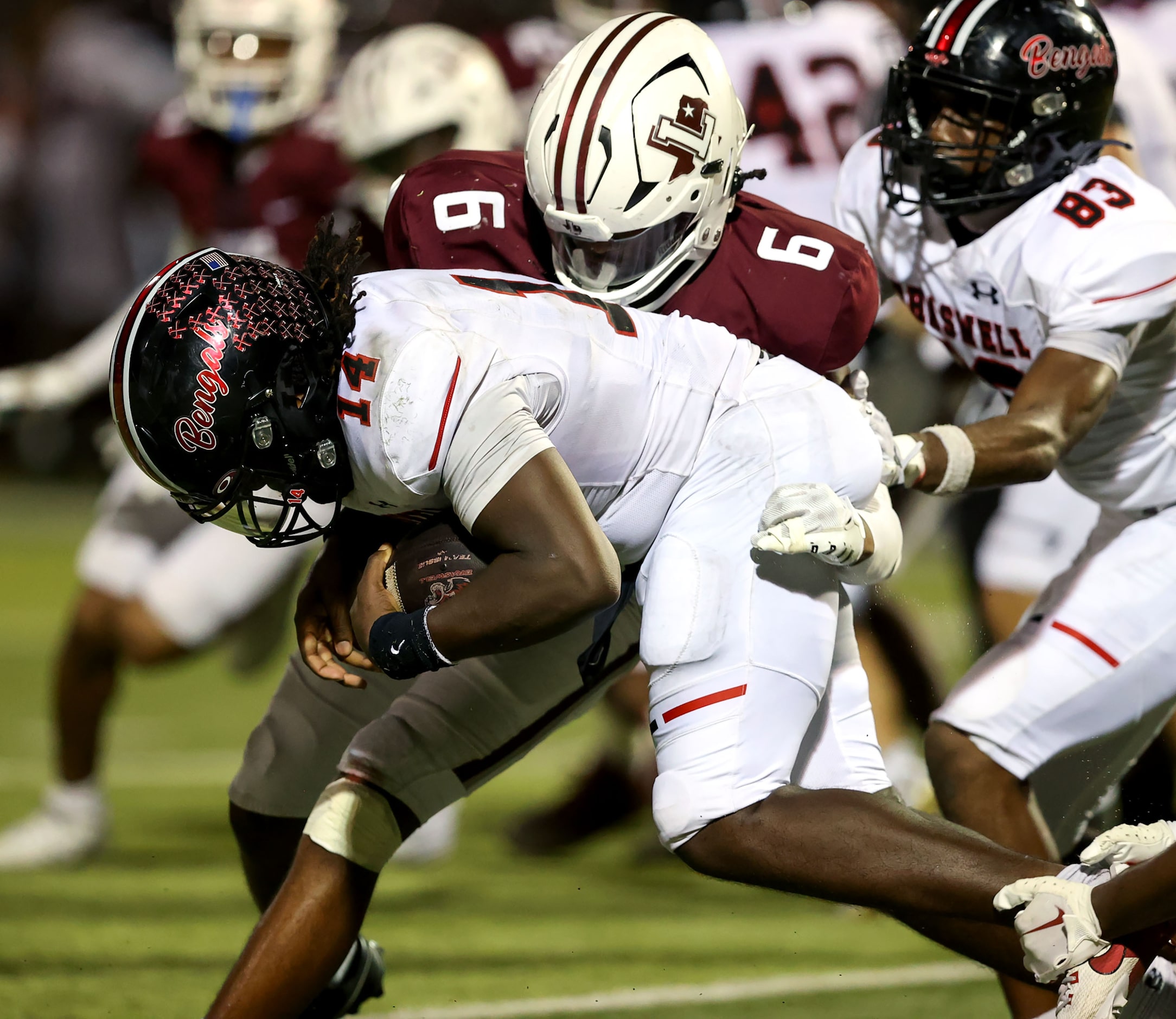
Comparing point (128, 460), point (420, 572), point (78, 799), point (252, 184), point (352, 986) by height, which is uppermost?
point (420, 572)

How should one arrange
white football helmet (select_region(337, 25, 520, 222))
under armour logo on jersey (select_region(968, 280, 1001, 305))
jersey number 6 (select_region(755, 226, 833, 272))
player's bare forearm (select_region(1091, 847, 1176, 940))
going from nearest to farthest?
player's bare forearm (select_region(1091, 847, 1176, 940)) < jersey number 6 (select_region(755, 226, 833, 272)) < under armour logo on jersey (select_region(968, 280, 1001, 305)) < white football helmet (select_region(337, 25, 520, 222))

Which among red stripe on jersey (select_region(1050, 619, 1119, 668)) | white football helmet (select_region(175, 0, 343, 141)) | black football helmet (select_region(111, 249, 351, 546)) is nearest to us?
black football helmet (select_region(111, 249, 351, 546))

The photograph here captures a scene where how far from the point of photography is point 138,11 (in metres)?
12.0

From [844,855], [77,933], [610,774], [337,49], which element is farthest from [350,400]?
[337,49]

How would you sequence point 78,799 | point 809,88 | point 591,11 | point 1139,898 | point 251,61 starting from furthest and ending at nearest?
point 591,11
point 251,61
point 809,88
point 78,799
point 1139,898

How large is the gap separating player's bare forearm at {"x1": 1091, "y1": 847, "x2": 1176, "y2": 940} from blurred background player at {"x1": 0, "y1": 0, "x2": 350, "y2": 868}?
104 inches

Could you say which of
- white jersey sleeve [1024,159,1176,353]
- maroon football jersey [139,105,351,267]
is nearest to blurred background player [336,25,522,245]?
maroon football jersey [139,105,351,267]

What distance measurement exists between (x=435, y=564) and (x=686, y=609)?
0.38 meters

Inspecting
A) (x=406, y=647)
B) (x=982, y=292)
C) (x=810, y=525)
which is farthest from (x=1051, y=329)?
(x=406, y=647)

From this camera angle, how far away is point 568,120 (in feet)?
9.39

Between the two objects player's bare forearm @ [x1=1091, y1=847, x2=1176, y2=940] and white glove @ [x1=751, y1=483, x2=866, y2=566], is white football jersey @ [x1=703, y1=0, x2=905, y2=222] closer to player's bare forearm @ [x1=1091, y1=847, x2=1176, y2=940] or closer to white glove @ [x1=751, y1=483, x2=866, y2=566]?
white glove @ [x1=751, y1=483, x2=866, y2=566]

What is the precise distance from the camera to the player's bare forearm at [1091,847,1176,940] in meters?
2.26

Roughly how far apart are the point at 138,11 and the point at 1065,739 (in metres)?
10.4

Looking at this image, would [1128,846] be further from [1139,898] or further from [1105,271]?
[1105,271]
